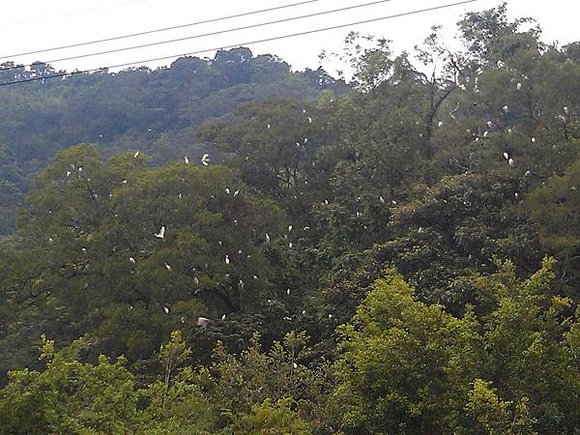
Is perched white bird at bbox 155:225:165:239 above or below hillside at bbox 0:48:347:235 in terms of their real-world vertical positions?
below

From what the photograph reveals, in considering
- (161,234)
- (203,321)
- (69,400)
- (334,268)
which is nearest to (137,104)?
(161,234)

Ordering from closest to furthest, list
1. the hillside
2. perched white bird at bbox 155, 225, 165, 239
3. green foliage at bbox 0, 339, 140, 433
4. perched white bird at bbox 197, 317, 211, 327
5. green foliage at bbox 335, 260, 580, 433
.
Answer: green foliage at bbox 0, 339, 140, 433 < green foliage at bbox 335, 260, 580, 433 < perched white bird at bbox 197, 317, 211, 327 < perched white bird at bbox 155, 225, 165, 239 < the hillside

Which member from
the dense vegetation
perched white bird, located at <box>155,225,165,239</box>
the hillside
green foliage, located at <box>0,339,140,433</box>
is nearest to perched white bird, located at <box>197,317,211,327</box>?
the dense vegetation

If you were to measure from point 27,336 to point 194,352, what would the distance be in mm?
3760

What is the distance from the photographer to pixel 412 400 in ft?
26.1

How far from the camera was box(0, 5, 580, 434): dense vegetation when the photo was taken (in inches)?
317

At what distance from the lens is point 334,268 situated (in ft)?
51.3

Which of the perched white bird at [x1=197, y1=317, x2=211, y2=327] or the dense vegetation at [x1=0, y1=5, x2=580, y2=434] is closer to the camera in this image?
the dense vegetation at [x1=0, y1=5, x2=580, y2=434]

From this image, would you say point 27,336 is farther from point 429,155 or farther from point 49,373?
point 429,155

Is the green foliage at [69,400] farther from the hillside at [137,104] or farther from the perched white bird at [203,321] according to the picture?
the hillside at [137,104]

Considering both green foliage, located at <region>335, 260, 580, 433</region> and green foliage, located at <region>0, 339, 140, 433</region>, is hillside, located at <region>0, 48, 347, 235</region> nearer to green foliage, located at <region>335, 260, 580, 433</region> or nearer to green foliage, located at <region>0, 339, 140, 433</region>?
green foliage, located at <region>0, 339, 140, 433</region>

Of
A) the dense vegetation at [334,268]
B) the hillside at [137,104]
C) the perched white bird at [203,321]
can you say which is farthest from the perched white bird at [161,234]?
the hillside at [137,104]

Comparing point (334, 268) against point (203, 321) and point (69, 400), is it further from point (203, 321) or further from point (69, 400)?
point (69, 400)

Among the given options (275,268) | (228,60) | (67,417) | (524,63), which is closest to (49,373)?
(67,417)
